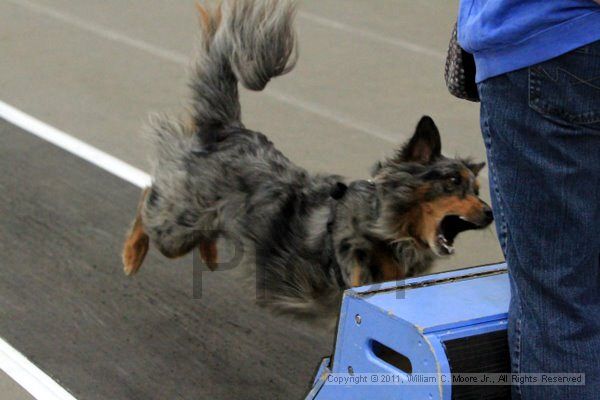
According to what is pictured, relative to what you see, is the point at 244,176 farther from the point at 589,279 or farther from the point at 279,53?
the point at 589,279

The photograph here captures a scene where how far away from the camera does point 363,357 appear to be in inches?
126

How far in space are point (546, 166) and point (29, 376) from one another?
3.00 m

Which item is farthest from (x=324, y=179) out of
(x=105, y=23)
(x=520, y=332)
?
(x=105, y=23)

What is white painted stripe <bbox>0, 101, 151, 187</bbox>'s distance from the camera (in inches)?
285

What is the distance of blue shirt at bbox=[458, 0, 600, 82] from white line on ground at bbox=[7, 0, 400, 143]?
4.62 m

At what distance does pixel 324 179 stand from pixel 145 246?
137 centimetres

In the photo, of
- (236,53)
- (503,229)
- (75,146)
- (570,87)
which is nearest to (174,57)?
(75,146)

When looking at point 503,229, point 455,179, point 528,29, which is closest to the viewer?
point 528,29

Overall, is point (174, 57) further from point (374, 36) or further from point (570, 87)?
point (570, 87)

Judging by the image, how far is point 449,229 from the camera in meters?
4.32

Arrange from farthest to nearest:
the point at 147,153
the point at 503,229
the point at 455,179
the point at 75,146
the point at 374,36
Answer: the point at 374,36, the point at 75,146, the point at 147,153, the point at 455,179, the point at 503,229

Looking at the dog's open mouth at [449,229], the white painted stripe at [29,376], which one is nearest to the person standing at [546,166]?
the dog's open mouth at [449,229]

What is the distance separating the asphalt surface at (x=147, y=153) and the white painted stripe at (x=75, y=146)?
96mm

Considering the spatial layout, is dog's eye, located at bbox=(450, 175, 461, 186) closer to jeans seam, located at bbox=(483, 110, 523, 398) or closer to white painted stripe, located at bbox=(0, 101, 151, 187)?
jeans seam, located at bbox=(483, 110, 523, 398)
